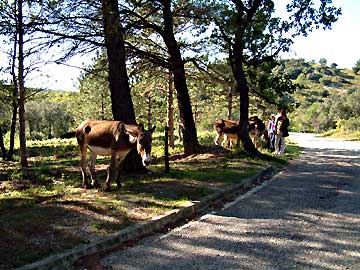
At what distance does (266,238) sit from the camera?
666 cm

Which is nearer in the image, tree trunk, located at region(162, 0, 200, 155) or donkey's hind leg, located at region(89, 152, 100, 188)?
donkey's hind leg, located at region(89, 152, 100, 188)

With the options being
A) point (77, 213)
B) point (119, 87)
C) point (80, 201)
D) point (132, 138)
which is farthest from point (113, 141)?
point (119, 87)

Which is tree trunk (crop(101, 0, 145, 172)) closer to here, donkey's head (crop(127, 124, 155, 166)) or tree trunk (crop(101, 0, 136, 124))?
tree trunk (crop(101, 0, 136, 124))

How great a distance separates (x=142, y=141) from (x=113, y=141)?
96 cm

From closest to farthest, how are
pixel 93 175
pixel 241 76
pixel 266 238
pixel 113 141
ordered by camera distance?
pixel 266 238 → pixel 113 141 → pixel 93 175 → pixel 241 76

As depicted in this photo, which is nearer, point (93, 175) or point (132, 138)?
point (132, 138)

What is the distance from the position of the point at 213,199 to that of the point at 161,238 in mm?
2817

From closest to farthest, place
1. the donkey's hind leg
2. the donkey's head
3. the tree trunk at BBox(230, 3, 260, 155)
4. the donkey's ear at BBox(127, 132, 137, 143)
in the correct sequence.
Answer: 1. the donkey's head
2. the donkey's ear at BBox(127, 132, 137, 143)
3. the donkey's hind leg
4. the tree trunk at BBox(230, 3, 260, 155)

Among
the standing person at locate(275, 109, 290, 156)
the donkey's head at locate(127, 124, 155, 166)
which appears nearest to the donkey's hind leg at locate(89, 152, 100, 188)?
the donkey's head at locate(127, 124, 155, 166)

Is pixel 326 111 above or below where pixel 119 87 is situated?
above

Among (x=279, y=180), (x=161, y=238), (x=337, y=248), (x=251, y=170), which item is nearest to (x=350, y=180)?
(x=279, y=180)

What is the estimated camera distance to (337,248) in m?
6.17

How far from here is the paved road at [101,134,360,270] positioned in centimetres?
561

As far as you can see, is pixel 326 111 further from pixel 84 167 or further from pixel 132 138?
pixel 132 138
